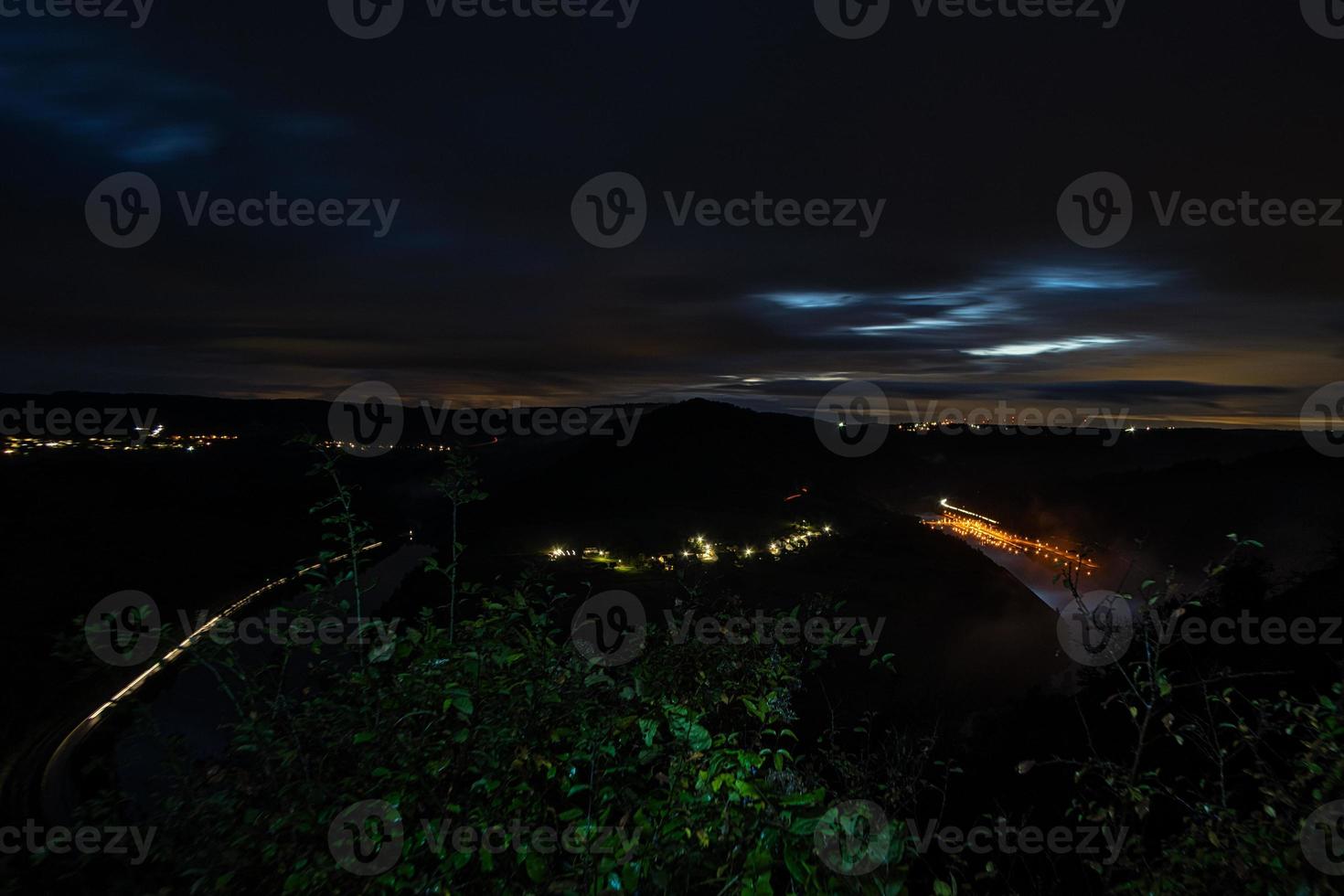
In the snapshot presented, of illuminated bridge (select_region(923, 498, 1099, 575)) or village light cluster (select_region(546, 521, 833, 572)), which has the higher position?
village light cluster (select_region(546, 521, 833, 572))

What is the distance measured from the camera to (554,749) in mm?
3561

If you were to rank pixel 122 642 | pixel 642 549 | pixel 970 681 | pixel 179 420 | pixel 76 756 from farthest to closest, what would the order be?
1. pixel 179 420
2. pixel 642 549
3. pixel 76 756
4. pixel 970 681
5. pixel 122 642

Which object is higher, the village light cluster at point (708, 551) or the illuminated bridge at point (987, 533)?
the village light cluster at point (708, 551)

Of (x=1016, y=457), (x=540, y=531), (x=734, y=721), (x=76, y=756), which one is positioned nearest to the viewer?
(x=734, y=721)

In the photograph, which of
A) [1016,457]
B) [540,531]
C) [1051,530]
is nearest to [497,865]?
[540,531]

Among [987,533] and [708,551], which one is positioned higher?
[708,551]

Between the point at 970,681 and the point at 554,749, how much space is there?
24692 mm

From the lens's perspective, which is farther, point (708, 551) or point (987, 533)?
point (987, 533)

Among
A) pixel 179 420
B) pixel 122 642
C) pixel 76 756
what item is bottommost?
pixel 76 756

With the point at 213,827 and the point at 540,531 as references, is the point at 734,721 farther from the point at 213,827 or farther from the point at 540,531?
the point at 540,531

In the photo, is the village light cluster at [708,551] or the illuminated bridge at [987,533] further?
the illuminated bridge at [987,533]

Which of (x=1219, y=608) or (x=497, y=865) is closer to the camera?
(x=497, y=865)

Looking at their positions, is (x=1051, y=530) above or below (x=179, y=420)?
below

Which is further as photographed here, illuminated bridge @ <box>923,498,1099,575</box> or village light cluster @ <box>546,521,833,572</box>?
illuminated bridge @ <box>923,498,1099,575</box>
